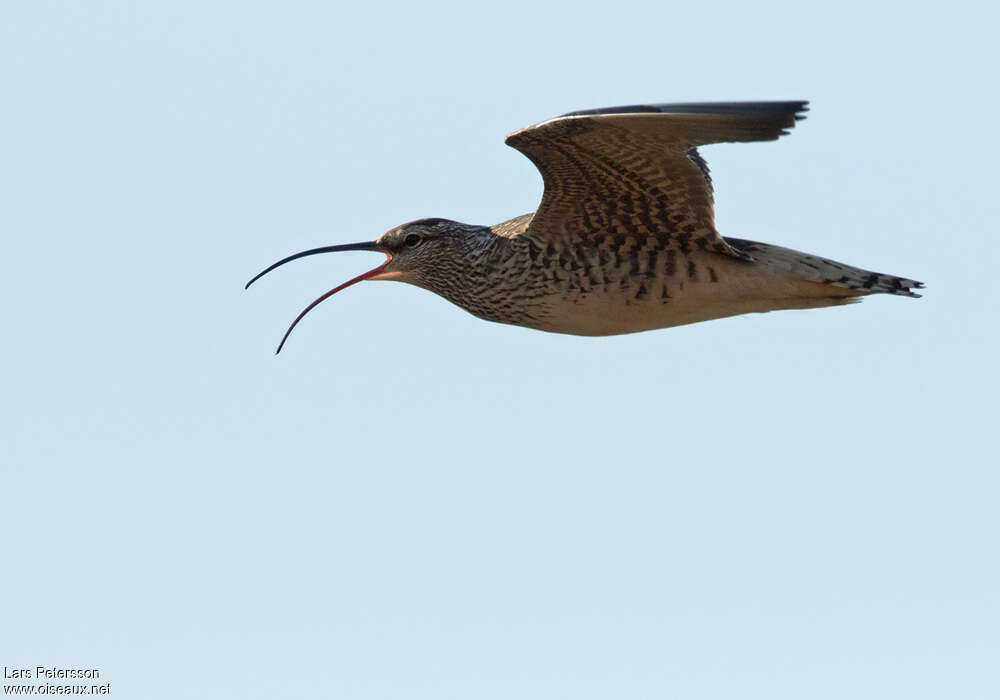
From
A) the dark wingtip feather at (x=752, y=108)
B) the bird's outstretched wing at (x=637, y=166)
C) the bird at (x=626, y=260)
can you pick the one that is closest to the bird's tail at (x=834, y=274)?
the bird at (x=626, y=260)

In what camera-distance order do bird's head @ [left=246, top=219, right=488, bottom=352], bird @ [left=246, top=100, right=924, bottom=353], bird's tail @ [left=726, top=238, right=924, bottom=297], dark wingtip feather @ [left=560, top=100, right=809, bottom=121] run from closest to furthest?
1. dark wingtip feather @ [left=560, top=100, right=809, bottom=121]
2. bird @ [left=246, top=100, right=924, bottom=353]
3. bird's tail @ [left=726, top=238, right=924, bottom=297]
4. bird's head @ [left=246, top=219, right=488, bottom=352]

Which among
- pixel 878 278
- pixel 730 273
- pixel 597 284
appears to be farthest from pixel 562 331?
pixel 878 278

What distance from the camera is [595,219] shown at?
51.0 ft

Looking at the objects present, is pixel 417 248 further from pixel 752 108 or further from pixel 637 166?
pixel 752 108

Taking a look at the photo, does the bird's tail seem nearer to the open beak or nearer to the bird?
the bird

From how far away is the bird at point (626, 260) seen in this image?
587 inches

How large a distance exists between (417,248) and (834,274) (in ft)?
14.4

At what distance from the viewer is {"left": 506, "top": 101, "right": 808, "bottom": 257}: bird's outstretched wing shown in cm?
1330

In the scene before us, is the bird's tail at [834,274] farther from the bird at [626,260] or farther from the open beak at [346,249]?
the open beak at [346,249]

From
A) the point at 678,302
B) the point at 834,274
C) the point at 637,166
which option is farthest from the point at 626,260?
the point at 834,274

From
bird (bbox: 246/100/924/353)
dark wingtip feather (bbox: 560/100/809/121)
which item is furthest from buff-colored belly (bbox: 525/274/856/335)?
dark wingtip feather (bbox: 560/100/809/121)

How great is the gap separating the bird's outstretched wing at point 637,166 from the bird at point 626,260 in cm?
1

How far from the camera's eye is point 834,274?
50.9 ft

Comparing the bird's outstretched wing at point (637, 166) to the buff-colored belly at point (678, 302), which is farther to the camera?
the buff-colored belly at point (678, 302)
